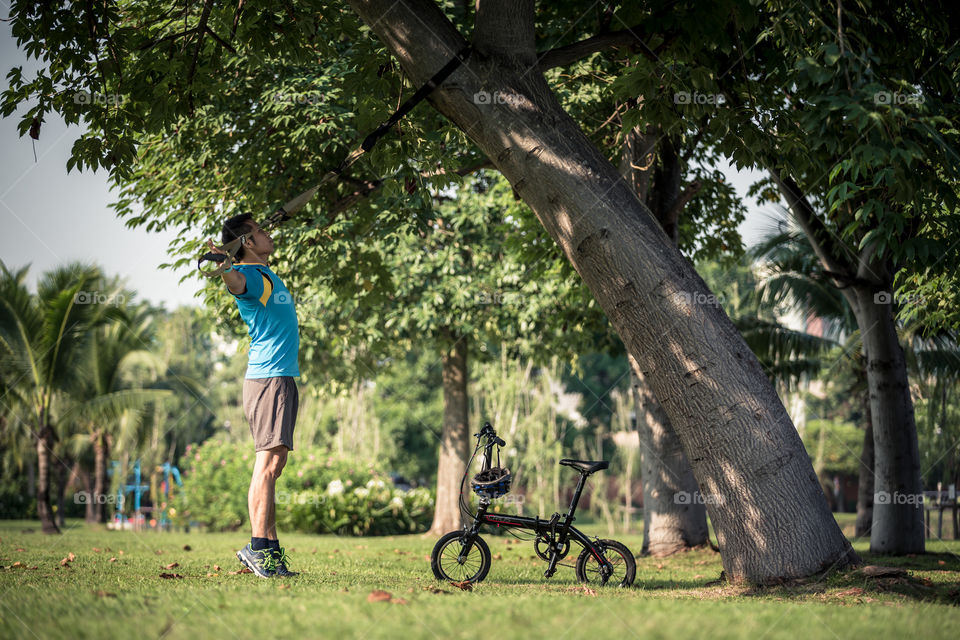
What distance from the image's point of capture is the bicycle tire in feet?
19.8

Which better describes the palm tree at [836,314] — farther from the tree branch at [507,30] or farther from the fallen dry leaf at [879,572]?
the tree branch at [507,30]

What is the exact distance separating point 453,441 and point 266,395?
11.8m

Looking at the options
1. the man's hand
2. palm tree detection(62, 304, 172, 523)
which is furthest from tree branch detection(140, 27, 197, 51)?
palm tree detection(62, 304, 172, 523)

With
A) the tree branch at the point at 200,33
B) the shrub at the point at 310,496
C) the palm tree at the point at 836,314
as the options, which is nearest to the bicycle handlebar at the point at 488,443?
the tree branch at the point at 200,33

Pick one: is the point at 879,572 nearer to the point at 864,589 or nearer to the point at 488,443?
the point at 864,589

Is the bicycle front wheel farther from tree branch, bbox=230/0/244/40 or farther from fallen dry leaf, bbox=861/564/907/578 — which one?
tree branch, bbox=230/0/244/40

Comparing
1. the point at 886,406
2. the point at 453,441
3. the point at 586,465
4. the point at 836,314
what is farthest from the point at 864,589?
the point at 836,314

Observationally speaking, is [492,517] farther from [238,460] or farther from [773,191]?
[238,460]

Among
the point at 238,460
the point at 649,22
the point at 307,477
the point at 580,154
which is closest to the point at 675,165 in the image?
the point at 649,22

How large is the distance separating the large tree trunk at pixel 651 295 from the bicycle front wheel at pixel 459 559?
1.80m

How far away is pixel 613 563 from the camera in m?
6.12

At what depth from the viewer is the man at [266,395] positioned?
5016mm

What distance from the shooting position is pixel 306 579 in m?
4.92

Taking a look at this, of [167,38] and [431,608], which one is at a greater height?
[167,38]
